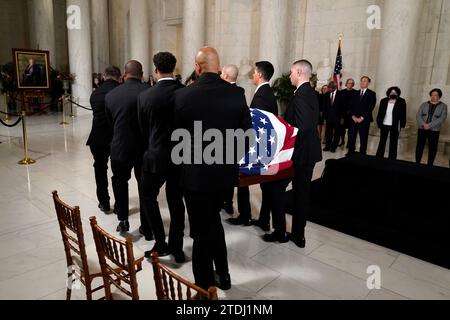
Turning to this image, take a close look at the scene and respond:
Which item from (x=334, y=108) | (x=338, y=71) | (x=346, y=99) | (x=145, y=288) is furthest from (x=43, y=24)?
(x=145, y=288)

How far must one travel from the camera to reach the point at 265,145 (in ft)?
12.1

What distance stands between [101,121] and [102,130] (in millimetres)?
117

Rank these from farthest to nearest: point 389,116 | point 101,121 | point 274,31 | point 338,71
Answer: point 274,31 → point 338,71 → point 389,116 → point 101,121

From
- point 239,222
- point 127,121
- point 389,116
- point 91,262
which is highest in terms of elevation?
point 127,121

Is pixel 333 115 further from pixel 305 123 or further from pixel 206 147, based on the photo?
pixel 206 147

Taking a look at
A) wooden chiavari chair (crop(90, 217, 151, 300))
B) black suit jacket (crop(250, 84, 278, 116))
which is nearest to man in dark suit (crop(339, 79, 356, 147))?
black suit jacket (crop(250, 84, 278, 116))

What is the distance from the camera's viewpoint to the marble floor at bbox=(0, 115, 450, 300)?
329 cm

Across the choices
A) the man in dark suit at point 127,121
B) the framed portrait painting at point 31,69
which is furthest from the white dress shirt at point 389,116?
the framed portrait painting at point 31,69

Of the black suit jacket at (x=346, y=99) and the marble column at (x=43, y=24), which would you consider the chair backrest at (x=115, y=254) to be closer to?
the black suit jacket at (x=346, y=99)

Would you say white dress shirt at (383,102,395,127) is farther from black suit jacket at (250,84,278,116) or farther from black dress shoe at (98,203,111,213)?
black dress shoe at (98,203,111,213)

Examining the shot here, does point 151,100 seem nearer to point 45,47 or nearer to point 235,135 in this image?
point 235,135

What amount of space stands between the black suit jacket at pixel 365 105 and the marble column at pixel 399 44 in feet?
3.20

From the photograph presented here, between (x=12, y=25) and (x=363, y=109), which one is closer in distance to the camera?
(x=363, y=109)

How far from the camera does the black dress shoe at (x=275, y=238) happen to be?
4.27 m
